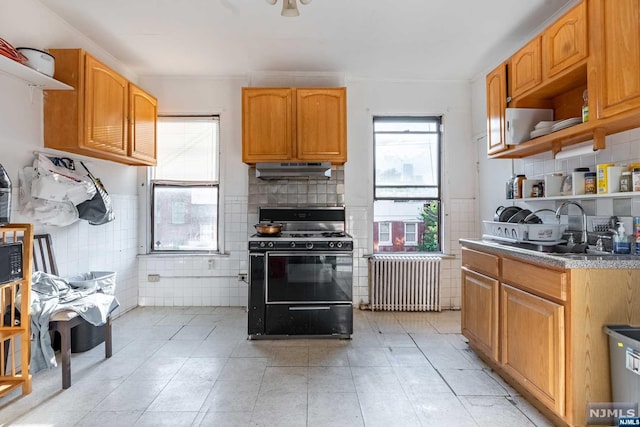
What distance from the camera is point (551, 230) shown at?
205cm

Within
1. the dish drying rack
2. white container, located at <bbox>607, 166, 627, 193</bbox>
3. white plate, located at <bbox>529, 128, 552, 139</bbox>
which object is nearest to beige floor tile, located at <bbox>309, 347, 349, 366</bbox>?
the dish drying rack

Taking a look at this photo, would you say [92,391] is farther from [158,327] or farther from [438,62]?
[438,62]

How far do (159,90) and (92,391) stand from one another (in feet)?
10.4

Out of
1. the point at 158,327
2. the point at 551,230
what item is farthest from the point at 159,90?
the point at 551,230

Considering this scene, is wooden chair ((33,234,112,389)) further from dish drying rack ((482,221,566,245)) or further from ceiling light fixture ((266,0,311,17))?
dish drying rack ((482,221,566,245))

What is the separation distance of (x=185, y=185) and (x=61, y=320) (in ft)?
6.76

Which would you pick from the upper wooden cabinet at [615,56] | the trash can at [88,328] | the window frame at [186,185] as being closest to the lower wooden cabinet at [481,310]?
the upper wooden cabinet at [615,56]

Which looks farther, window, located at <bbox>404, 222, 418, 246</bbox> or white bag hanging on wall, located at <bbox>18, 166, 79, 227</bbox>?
window, located at <bbox>404, 222, 418, 246</bbox>

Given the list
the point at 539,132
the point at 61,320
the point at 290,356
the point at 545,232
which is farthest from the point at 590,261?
the point at 61,320

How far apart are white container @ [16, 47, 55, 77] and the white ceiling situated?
53 centimetres

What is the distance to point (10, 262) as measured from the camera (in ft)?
6.17

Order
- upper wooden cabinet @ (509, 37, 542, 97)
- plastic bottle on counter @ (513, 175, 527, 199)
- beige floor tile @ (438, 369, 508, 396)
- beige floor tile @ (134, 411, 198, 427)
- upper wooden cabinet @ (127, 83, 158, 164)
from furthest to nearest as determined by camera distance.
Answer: upper wooden cabinet @ (127, 83, 158, 164), plastic bottle on counter @ (513, 175, 527, 199), upper wooden cabinet @ (509, 37, 542, 97), beige floor tile @ (438, 369, 508, 396), beige floor tile @ (134, 411, 198, 427)

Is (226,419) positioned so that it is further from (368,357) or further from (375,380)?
(368,357)

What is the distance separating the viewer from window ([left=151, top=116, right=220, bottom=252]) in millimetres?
3912
